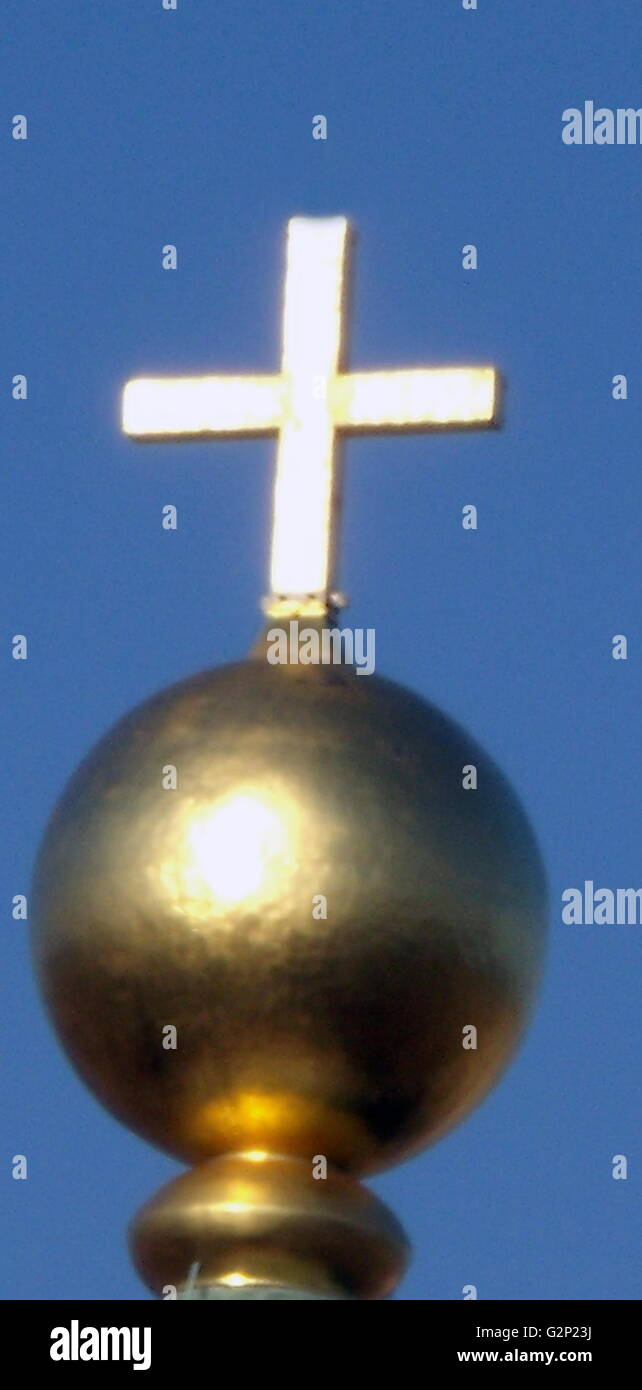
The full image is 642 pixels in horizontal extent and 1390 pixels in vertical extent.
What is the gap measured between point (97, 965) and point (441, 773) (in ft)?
5.89

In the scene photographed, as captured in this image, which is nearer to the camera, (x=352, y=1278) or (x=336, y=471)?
(x=352, y=1278)

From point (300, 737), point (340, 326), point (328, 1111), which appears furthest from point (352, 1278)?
point (340, 326)

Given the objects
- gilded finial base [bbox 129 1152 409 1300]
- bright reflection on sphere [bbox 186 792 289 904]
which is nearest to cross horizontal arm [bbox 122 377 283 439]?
bright reflection on sphere [bbox 186 792 289 904]

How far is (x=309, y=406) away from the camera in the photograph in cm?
2819

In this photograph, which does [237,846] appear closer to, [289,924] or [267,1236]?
[289,924]

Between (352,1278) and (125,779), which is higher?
(125,779)

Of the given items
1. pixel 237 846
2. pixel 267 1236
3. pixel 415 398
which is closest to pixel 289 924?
pixel 237 846

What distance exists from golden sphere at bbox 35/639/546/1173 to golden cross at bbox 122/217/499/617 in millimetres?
955

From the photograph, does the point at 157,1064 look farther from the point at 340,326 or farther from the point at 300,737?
the point at 340,326

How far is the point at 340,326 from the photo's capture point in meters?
28.5

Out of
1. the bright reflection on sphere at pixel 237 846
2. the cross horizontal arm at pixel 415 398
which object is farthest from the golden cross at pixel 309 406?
the bright reflection on sphere at pixel 237 846

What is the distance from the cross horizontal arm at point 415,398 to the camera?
27750mm

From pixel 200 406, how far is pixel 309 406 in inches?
22.8
